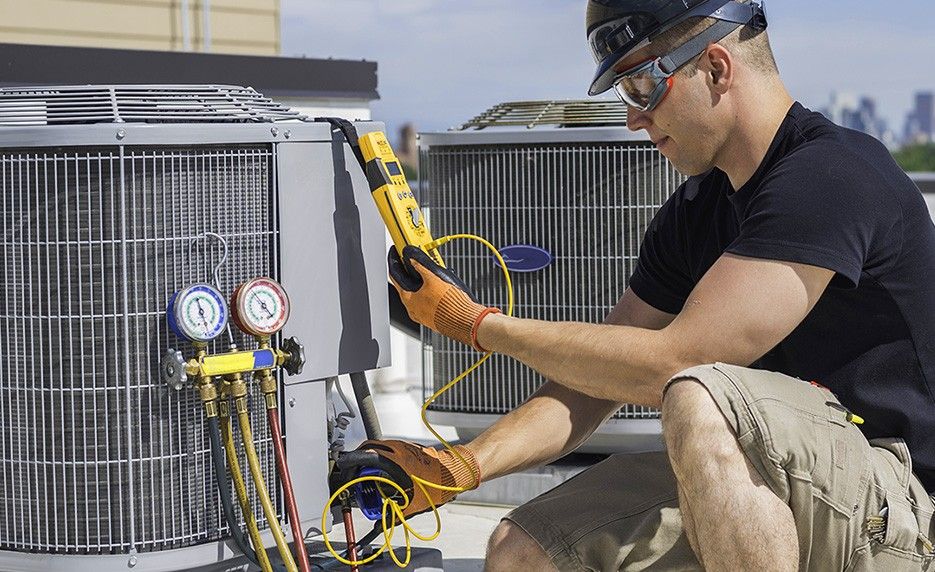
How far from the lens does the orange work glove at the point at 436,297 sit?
9.11 feet

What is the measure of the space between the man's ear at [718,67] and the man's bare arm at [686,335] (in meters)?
0.40

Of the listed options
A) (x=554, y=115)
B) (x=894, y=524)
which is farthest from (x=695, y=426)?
(x=554, y=115)

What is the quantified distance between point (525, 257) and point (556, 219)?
0.16 meters

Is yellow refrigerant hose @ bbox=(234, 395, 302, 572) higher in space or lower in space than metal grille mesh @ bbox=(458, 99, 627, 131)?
lower

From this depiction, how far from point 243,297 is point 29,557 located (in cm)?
72

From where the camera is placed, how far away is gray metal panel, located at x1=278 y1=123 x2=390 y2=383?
109 inches

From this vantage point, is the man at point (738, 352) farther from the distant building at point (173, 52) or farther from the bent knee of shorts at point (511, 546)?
the distant building at point (173, 52)

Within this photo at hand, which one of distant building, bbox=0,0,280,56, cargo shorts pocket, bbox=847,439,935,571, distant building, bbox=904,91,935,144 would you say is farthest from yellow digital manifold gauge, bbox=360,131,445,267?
distant building, bbox=904,91,935,144

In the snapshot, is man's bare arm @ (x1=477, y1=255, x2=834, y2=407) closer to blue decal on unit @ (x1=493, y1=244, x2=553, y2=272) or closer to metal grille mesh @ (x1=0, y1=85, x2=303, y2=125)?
metal grille mesh @ (x1=0, y1=85, x2=303, y2=125)

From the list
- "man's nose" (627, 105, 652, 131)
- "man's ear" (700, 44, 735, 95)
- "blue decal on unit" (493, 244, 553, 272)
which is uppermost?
"man's ear" (700, 44, 735, 95)

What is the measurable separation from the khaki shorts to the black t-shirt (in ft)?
0.30

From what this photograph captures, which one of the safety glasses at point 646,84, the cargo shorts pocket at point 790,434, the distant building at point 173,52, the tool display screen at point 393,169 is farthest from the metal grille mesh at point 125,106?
the distant building at point 173,52

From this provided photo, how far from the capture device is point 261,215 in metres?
2.73

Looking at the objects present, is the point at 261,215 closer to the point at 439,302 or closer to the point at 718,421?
the point at 439,302
